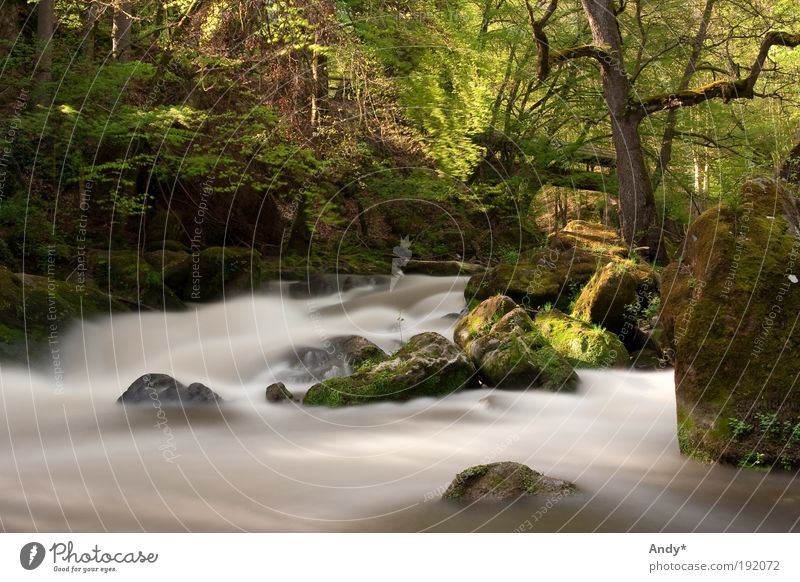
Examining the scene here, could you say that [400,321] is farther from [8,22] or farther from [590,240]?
[8,22]

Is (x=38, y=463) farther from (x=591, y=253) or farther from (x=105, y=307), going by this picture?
(x=591, y=253)

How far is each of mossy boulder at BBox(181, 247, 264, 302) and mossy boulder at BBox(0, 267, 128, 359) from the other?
2807 millimetres

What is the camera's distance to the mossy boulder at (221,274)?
1505 cm

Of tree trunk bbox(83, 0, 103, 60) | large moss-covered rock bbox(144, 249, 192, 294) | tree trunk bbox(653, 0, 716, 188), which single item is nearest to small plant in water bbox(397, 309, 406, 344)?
large moss-covered rock bbox(144, 249, 192, 294)

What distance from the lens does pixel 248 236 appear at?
1805 cm

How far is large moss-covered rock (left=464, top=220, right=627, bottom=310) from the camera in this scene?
543 inches

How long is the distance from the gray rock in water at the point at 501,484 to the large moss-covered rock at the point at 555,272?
744cm

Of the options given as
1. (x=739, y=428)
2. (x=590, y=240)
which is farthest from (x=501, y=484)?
(x=590, y=240)

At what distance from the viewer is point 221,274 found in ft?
50.6

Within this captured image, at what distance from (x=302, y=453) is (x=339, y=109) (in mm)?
8080

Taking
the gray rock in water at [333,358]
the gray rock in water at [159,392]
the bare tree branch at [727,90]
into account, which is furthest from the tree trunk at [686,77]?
the gray rock in water at [159,392]

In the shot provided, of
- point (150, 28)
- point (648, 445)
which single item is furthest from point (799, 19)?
point (150, 28)

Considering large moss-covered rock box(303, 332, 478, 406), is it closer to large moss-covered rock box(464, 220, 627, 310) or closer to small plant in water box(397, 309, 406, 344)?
small plant in water box(397, 309, 406, 344)

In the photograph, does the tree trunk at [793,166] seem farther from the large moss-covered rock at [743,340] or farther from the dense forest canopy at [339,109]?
the large moss-covered rock at [743,340]
